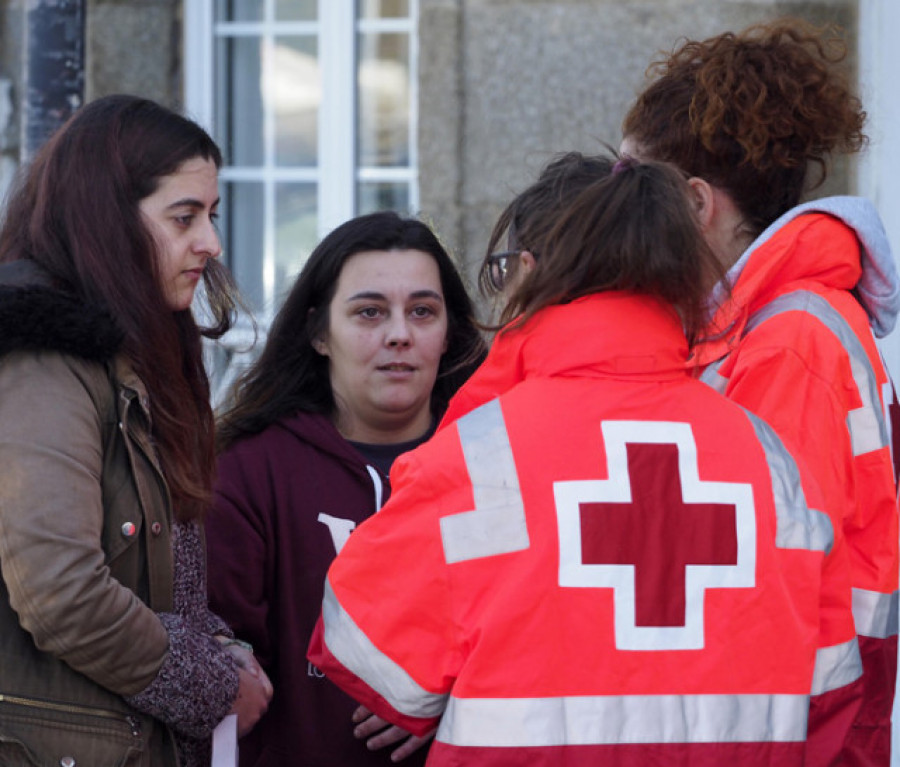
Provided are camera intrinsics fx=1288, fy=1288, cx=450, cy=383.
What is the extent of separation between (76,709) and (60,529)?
314mm

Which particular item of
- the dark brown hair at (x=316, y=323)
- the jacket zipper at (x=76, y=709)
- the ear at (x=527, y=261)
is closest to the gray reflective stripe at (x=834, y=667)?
the ear at (x=527, y=261)

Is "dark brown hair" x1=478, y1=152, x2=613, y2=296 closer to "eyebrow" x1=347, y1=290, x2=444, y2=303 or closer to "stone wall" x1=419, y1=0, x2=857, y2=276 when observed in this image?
"eyebrow" x1=347, y1=290, x2=444, y2=303

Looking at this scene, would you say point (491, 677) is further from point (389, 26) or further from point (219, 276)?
point (389, 26)

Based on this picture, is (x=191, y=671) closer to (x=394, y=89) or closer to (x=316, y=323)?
(x=316, y=323)

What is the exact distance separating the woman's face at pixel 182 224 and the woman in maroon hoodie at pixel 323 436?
0.57 meters

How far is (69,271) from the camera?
217cm

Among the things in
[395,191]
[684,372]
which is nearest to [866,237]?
[684,372]

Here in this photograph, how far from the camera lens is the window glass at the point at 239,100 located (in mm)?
5609

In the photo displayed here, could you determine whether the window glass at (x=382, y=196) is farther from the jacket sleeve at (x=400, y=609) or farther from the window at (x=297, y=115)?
the jacket sleeve at (x=400, y=609)

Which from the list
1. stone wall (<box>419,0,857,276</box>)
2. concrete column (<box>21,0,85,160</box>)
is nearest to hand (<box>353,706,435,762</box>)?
concrete column (<box>21,0,85,160</box>)

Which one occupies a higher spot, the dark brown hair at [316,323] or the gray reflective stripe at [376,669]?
the dark brown hair at [316,323]

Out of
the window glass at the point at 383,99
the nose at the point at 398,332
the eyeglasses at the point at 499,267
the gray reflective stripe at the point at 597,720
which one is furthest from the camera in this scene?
the window glass at the point at 383,99

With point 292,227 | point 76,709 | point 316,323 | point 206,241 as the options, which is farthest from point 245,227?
point 76,709

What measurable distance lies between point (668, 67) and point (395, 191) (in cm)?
306
